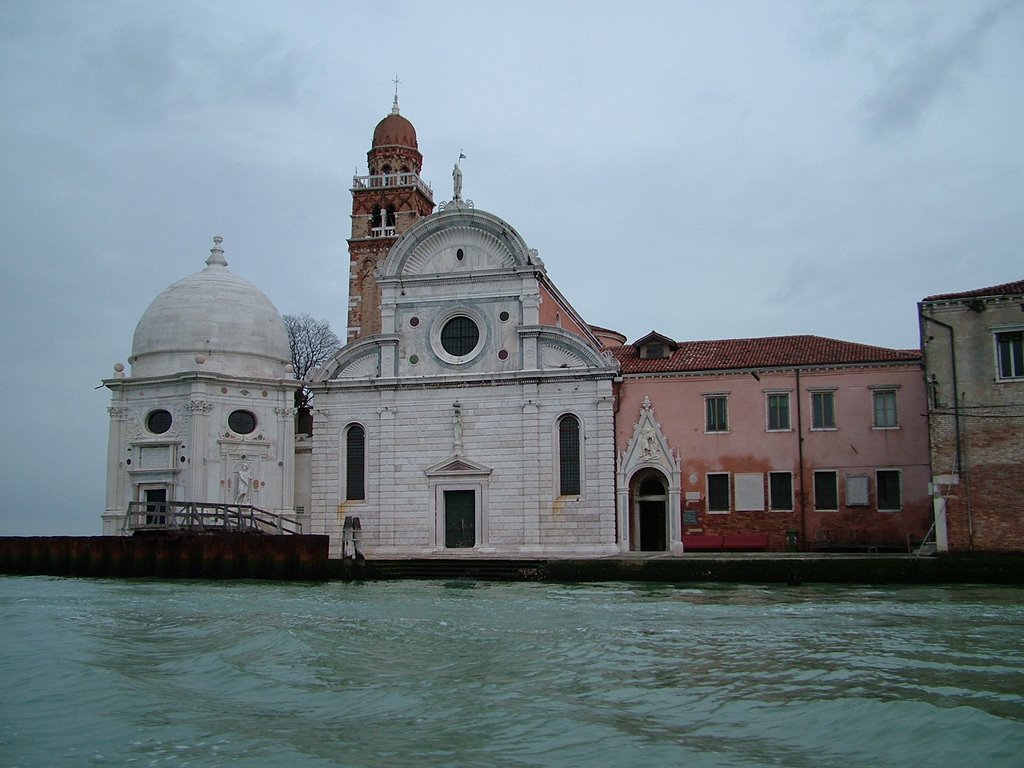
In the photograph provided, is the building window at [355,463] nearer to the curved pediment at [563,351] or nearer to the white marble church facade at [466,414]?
the white marble church facade at [466,414]

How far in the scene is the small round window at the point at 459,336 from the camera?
34188 millimetres

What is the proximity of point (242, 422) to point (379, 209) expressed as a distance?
14.8 meters

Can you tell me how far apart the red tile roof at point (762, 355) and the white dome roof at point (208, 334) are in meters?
13.0

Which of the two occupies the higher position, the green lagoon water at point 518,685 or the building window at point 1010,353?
the building window at point 1010,353

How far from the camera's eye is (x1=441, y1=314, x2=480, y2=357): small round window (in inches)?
1346

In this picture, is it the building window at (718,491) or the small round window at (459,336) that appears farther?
the small round window at (459,336)

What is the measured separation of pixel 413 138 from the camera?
51281mm

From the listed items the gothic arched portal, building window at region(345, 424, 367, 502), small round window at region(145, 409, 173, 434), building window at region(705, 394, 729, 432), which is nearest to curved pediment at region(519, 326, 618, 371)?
building window at region(705, 394, 729, 432)

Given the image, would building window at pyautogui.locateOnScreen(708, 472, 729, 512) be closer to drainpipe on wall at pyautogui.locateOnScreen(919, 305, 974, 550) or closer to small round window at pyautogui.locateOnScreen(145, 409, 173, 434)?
drainpipe on wall at pyautogui.locateOnScreen(919, 305, 974, 550)

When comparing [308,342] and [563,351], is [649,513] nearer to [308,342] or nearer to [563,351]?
[563,351]

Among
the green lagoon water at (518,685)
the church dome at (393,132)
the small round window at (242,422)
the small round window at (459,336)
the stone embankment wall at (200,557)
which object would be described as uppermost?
the church dome at (393,132)

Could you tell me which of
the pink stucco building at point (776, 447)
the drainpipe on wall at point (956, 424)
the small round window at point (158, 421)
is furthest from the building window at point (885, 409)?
the small round window at point (158, 421)

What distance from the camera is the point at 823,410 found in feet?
102

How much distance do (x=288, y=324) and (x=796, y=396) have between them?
31.9 metres
